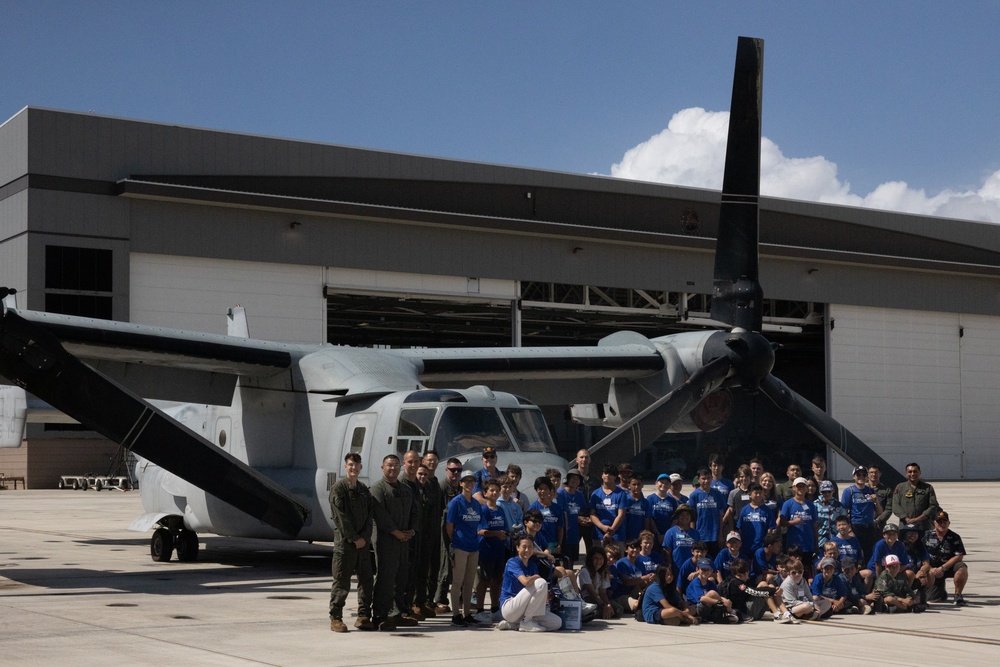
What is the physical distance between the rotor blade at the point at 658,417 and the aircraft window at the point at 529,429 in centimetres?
276

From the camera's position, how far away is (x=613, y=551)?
39.4 ft

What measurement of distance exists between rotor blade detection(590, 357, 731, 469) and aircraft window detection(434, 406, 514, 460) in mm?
3552

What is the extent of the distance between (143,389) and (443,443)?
5.75m

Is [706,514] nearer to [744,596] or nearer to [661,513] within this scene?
[661,513]

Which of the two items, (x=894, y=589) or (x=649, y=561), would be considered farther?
(x=894, y=589)

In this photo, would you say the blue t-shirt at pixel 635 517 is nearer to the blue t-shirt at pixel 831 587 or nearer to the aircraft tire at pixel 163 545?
the blue t-shirt at pixel 831 587

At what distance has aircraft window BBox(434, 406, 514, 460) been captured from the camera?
560 inches

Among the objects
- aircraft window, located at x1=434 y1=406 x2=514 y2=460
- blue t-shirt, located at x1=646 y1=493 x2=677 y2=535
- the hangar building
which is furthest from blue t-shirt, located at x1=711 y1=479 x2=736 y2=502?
the hangar building

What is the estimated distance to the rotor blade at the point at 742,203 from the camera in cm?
1794

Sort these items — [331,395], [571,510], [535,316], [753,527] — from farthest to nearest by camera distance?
[535,316], [331,395], [571,510], [753,527]

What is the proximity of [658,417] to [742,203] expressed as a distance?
→ 368 centimetres

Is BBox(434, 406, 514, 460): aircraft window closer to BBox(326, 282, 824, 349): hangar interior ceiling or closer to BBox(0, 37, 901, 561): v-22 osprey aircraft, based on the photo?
BBox(0, 37, 901, 561): v-22 osprey aircraft

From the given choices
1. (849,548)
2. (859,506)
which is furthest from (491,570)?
(859,506)

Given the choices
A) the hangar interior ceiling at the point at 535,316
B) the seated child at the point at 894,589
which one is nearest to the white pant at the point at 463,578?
the seated child at the point at 894,589
